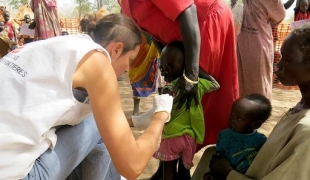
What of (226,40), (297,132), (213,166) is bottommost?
(213,166)

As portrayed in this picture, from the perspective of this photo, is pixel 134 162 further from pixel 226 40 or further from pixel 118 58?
pixel 226 40

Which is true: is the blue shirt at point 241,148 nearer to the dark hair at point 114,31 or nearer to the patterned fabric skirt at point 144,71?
the dark hair at point 114,31

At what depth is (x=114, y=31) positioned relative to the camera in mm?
1375

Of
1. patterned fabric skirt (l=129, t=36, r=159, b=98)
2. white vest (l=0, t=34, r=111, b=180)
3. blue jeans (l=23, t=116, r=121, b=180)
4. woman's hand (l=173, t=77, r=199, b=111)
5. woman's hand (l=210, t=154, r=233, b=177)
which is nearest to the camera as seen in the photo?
white vest (l=0, t=34, r=111, b=180)

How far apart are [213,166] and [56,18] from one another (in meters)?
4.05

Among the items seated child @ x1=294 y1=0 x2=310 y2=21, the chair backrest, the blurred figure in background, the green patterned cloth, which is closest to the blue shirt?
the green patterned cloth

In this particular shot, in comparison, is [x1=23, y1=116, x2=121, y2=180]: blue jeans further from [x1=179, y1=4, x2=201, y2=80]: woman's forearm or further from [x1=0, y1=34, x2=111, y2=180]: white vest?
[x1=179, y1=4, x2=201, y2=80]: woman's forearm

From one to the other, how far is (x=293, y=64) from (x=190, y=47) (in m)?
0.57

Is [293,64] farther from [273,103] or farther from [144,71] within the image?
[273,103]

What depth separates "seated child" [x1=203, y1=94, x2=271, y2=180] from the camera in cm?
165

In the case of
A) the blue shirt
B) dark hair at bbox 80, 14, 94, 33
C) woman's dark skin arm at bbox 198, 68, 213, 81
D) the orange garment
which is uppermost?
dark hair at bbox 80, 14, 94, 33

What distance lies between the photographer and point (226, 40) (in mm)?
1892

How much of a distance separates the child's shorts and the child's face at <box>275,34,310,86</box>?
740 mm

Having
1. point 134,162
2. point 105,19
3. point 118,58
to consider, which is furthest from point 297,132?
point 105,19
